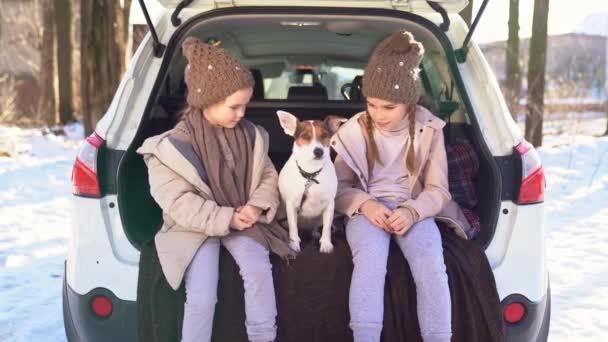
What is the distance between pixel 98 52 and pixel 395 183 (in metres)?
7.50

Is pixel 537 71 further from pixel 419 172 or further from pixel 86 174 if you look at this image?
pixel 86 174

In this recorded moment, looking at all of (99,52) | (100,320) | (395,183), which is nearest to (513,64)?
(99,52)

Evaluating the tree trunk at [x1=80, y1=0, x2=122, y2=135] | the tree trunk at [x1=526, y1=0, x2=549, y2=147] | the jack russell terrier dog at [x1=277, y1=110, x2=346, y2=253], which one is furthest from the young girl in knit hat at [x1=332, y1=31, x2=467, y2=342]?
the tree trunk at [x1=526, y1=0, x2=549, y2=147]

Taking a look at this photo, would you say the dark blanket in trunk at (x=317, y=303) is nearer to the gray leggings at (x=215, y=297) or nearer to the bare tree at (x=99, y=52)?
the gray leggings at (x=215, y=297)

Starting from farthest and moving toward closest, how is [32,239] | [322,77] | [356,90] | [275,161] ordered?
1. [32,239]
2. [322,77]
3. [356,90]
4. [275,161]

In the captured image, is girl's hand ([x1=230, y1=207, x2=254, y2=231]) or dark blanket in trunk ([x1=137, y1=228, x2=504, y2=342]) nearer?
dark blanket in trunk ([x1=137, y1=228, x2=504, y2=342])

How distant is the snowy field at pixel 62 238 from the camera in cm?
397

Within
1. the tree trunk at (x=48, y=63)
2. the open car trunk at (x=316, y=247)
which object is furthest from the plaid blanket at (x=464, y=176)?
the tree trunk at (x=48, y=63)

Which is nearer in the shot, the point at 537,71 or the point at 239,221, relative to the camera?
the point at 239,221

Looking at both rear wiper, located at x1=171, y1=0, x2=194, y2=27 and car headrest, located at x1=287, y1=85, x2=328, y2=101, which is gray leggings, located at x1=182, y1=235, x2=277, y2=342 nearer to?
rear wiper, located at x1=171, y1=0, x2=194, y2=27

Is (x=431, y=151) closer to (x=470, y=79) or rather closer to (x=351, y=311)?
(x=470, y=79)

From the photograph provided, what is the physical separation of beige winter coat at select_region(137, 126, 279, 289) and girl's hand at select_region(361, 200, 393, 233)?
1.22ft

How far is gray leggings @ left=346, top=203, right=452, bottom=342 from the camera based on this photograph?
2500 mm

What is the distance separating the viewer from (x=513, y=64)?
42.6ft
